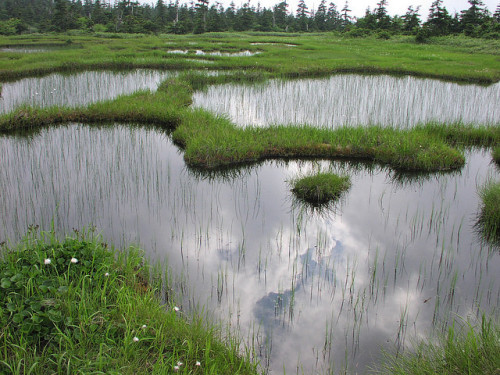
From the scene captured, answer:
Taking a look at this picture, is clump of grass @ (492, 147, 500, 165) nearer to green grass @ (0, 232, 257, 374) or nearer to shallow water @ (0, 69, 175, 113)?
green grass @ (0, 232, 257, 374)

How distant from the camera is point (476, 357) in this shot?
306 centimetres

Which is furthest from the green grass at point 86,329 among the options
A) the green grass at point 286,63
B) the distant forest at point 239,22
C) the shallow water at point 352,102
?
the distant forest at point 239,22

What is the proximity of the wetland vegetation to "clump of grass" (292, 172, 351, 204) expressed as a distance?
0.27 meters

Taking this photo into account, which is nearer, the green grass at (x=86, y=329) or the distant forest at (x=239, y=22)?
the green grass at (x=86, y=329)

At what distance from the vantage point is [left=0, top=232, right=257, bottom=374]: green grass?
301cm

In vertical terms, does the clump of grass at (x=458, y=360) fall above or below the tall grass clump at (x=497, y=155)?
below

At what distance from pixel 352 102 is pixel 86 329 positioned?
11000mm

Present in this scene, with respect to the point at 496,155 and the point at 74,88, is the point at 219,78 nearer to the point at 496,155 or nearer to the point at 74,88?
the point at 74,88

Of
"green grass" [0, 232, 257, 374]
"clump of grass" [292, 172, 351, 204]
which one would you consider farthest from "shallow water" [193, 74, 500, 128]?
"green grass" [0, 232, 257, 374]

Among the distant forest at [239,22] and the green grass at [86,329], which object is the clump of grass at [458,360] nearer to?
the green grass at [86,329]

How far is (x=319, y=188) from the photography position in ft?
22.5

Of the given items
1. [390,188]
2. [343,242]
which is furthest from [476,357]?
[390,188]

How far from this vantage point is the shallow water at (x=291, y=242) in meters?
4.04

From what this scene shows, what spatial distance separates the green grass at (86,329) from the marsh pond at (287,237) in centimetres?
52
